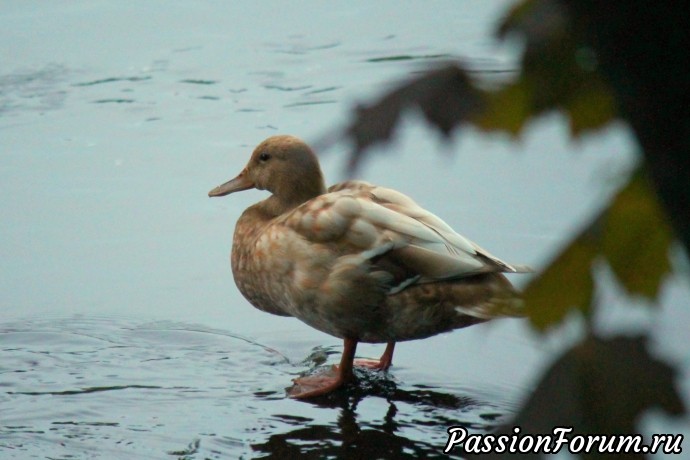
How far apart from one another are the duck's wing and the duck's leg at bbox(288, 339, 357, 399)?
378mm

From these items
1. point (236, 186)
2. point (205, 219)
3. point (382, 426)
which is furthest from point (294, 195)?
point (205, 219)

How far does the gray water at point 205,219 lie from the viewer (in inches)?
156

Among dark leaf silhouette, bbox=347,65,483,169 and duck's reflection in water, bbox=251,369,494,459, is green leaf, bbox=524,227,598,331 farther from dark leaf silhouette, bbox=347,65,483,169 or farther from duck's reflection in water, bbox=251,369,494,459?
duck's reflection in water, bbox=251,369,494,459

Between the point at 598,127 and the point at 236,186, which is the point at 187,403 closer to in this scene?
the point at 236,186

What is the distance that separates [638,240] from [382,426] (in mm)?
3119

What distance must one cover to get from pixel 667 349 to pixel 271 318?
4404mm

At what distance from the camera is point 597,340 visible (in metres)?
0.86

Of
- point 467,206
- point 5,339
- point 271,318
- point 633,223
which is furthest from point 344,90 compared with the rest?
point 633,223

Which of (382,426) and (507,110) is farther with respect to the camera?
(382,426)

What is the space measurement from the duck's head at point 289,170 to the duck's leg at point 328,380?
2.61ft

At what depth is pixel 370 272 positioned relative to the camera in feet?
13.6

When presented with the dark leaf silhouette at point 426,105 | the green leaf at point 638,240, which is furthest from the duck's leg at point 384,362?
the dark leaf silhouette at point 426,105

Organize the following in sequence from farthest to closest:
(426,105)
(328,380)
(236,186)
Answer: (236,186) → (328,380) → (426,105)

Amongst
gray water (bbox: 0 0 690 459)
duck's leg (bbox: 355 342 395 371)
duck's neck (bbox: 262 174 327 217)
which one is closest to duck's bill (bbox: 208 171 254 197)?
duck's neck (bbox: 262 174 327 217)
